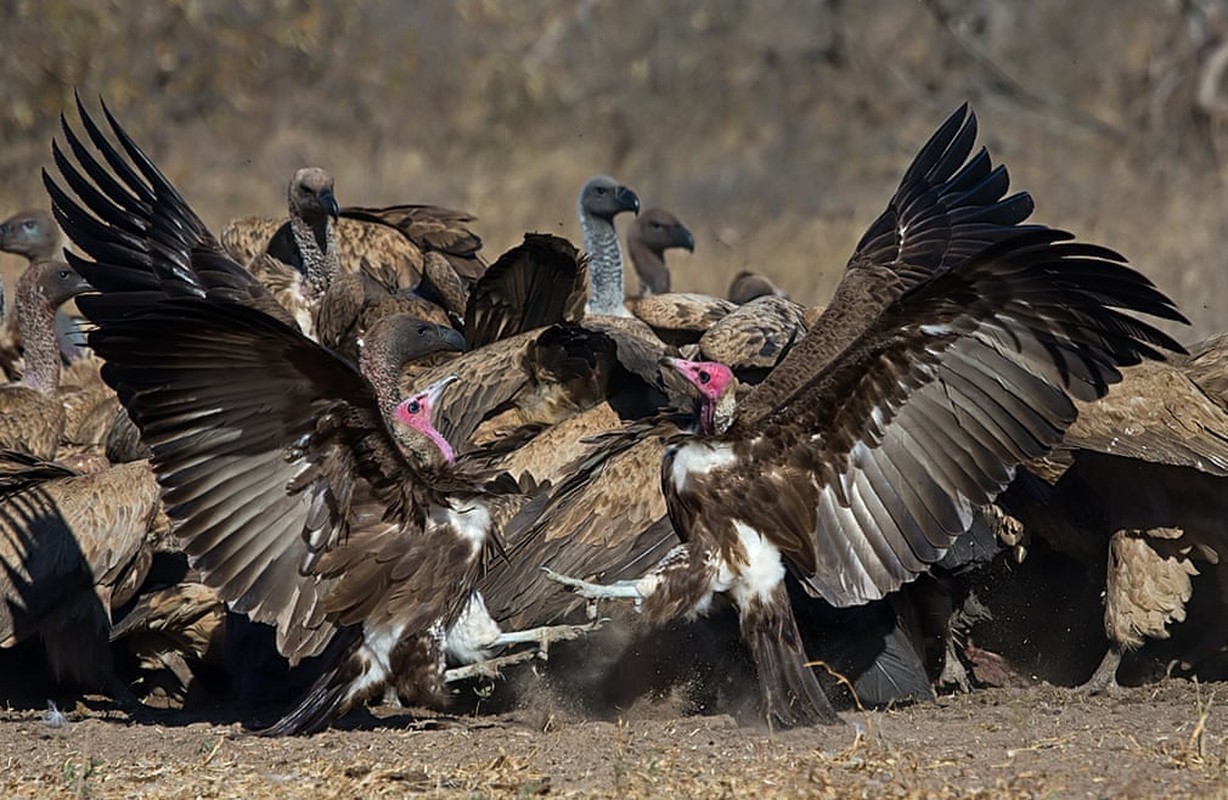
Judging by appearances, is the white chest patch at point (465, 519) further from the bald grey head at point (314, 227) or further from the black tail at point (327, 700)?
the bald grey head at point (314, 227)

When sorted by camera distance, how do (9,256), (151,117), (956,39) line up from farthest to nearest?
(956,39) → (151,117) → (9,256)

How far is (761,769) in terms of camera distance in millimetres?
4762

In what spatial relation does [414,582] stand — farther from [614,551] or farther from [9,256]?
[9,256]

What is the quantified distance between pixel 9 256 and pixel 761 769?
1119 centimetres

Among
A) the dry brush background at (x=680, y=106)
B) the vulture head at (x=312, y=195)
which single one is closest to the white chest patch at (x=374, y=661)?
the vulture head at (x=312, y=195)

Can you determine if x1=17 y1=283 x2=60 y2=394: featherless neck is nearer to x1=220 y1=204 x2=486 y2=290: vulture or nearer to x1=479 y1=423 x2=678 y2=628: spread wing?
x1=220 y1=204 x2=486 y2=290: vulture

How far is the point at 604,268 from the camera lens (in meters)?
11.1

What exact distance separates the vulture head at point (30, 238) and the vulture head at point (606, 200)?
131 inches

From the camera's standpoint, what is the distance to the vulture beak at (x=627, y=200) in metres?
11.4

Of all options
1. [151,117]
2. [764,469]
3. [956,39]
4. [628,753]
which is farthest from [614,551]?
[956,39]

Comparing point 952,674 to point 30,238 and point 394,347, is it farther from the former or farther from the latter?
point 30,238

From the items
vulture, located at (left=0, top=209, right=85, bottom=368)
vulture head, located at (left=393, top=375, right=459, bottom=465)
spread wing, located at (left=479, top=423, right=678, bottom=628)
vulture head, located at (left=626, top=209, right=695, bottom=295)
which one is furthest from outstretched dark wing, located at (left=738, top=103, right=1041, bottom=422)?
vulture, located at (left=0, top=209, right=85, bottom=368)

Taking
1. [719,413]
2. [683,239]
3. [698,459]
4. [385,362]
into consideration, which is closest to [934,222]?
[719,413]

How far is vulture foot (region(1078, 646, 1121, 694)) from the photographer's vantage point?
6902mm
